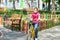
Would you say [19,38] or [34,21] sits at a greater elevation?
[34,21]

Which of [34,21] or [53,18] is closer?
[34,21]

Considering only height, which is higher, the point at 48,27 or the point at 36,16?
the point at 36,16

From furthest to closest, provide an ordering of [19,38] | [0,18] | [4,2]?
[4,2] < [0,18] < [19,38]

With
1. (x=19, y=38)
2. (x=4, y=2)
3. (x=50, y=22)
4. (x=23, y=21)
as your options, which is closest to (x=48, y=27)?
(x=50, y=22)

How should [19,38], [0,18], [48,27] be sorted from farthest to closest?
[0,18]
[48,27]
[19,38]

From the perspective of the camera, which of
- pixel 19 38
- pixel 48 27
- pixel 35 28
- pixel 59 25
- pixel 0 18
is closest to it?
pixel 35 28

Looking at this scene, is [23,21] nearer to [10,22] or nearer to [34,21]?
[10,22]

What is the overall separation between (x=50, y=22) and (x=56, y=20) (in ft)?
4.88

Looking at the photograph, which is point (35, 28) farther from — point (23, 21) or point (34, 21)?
point (23, 21)

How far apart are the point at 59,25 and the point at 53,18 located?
69 cm

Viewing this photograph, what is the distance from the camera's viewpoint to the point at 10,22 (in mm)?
20438

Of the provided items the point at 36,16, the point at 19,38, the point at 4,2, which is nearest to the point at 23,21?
the point at 19,38

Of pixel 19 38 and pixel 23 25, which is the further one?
pixel 23 25

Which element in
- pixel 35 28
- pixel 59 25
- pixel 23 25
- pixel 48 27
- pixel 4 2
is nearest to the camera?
pixel 35 28
